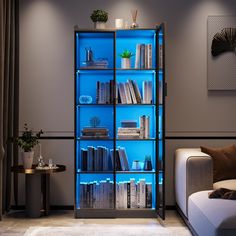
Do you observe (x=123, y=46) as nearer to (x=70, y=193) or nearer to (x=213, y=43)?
(x=213, y=43)

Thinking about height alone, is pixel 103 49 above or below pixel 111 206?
above

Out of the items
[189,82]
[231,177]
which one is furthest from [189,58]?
[231,177]

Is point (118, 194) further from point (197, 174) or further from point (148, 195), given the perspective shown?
point (197, 174)

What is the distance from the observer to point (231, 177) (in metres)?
5.23

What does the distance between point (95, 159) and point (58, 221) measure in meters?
0.78

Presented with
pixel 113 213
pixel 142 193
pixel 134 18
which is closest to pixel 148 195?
pixel 142 193

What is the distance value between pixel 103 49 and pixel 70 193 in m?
1.73

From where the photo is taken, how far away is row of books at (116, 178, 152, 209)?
5.48 m

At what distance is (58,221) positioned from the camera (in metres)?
5.20

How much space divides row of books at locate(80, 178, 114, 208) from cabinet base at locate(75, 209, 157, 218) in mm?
67

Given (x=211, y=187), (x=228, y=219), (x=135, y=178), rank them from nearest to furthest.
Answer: (x=228, y=219)
(x=211, y=187)
(x=135, y=178)

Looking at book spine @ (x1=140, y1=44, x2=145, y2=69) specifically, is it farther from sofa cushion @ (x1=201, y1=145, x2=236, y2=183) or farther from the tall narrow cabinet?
sofa cushion @ (x1=201, y1=145, x2=236, y2=183)

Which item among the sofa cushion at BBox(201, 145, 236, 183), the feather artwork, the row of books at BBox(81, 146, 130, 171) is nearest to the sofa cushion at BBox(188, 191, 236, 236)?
the sofa cushion at BBox(201, 145, 236, 183)

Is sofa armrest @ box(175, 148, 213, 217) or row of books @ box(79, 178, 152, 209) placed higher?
sofa armrest @ box(175, 148, 213, 217)
